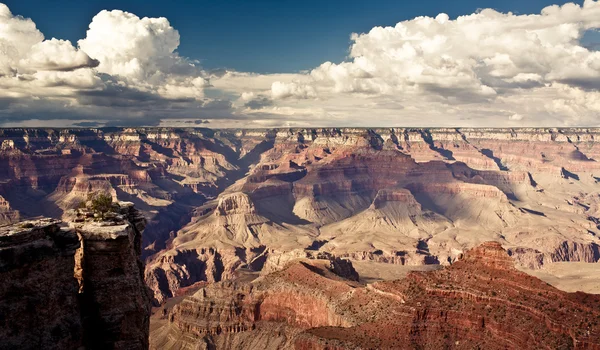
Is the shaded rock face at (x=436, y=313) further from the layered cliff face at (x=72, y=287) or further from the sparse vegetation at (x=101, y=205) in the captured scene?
the sparse vegetation at (x=101, y=205)

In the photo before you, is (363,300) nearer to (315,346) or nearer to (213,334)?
(315,346)

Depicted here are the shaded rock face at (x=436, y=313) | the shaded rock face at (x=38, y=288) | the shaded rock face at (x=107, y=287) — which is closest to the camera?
the shaded rock face at (x=38, y=288)

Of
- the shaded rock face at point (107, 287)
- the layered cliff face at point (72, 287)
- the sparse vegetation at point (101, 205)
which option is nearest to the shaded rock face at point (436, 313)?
the shaded rock face at point (107, 287)

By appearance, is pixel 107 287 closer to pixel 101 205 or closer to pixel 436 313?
pixel 101 205

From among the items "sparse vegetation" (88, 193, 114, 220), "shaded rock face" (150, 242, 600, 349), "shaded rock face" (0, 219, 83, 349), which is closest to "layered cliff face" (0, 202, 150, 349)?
"shaded rock face" (0, 219, 83, 349)

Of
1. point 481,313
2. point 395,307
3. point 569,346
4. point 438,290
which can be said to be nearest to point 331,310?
point 395,307

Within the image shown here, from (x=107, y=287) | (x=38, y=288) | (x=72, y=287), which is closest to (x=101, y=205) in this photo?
(x=107, y=287)
